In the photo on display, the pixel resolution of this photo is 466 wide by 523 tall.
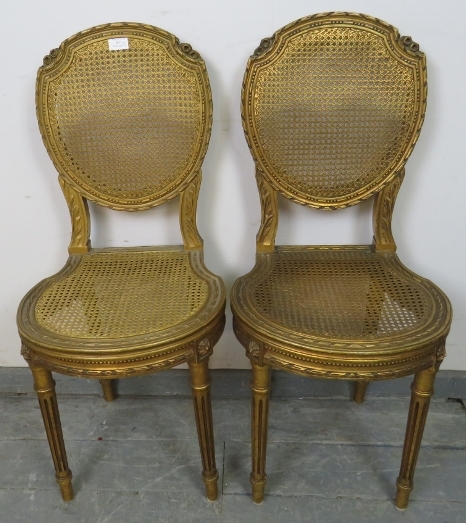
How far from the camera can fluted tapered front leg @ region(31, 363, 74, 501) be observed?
1292 millimetres

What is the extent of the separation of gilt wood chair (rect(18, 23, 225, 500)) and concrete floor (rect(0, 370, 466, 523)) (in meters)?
0.10

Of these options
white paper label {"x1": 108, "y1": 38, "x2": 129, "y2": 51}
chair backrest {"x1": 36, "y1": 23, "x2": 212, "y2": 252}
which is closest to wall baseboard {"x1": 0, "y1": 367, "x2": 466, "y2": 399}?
chair backrest {"x1": 36, "y1": 23, "x2": 212, "y2": 252}

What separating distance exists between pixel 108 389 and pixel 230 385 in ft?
1.43

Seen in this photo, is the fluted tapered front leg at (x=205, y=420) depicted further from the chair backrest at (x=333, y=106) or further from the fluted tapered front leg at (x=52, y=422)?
the chair backrest at (x=333, y=106)

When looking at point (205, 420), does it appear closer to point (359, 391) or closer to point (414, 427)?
point (414, 427)

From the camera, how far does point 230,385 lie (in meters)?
1.84

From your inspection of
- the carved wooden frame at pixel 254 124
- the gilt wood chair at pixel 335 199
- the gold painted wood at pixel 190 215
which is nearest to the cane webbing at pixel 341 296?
the gilt wood chair at pixel 335 199

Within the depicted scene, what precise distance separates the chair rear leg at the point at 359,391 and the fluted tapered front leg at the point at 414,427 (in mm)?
397

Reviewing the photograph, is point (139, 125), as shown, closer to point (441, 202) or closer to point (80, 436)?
point (441, 202)

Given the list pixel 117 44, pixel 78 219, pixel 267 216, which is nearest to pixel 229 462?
pixel 267 216

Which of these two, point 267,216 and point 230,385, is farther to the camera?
point 230,385

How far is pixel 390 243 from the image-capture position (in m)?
1.50

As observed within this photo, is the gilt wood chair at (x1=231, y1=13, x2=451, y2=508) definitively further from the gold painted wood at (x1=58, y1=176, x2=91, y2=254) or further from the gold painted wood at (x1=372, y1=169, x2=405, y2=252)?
the gold painted wood at (x1=58, y1=176, x2=91, y2=254)

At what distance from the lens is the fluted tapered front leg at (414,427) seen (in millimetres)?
1253
